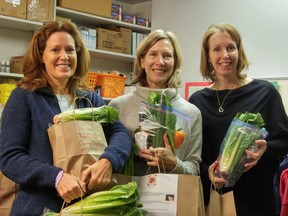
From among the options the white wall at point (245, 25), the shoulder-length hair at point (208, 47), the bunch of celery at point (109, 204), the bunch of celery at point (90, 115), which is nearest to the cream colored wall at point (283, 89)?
the white wall at point (245, 25)

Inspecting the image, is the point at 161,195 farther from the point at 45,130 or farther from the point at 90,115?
the point at 45,130

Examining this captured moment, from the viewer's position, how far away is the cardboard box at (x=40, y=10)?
372 centimetres

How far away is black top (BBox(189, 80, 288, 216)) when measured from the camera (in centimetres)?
195

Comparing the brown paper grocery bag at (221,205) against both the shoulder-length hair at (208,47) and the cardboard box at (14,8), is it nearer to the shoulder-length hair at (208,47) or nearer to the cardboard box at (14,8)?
the shoulder-length hair at (208,47)

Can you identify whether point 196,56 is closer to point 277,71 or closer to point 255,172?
point 277,71

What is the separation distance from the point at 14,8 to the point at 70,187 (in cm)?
265

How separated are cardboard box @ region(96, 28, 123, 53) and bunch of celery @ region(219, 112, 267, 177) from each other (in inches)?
112

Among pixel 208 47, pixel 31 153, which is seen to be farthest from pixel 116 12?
pixel 31 153

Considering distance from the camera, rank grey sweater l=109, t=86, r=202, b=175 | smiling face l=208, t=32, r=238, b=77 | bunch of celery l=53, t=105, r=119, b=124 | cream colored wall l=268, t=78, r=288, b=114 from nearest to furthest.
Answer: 1. bunch of celery l=53, t=105, r=119, b=124
2. grey sweater l=109, t=86, r=202, b=175
3. smiling face l=208, t=32, r=238, b=77
4. cream colored wall l=268, t=78, r=288, b=114

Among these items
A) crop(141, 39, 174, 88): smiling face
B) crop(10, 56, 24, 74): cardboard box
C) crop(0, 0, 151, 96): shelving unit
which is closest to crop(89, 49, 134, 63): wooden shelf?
crop(0, 0, 151, 96): shelving unit

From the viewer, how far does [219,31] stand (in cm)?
209

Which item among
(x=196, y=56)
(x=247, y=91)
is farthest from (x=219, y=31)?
(x=196, y=56)

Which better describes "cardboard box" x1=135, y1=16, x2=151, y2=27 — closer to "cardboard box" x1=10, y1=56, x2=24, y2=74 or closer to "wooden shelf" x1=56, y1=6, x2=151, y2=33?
"wooden shelf" x1=56, y1=6, x2=151, y2=33

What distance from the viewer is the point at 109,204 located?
1465mm
